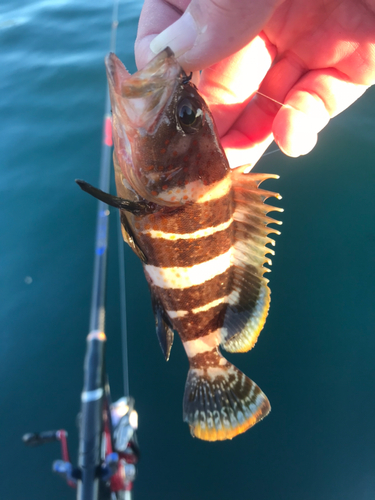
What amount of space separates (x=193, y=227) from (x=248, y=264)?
61 cm

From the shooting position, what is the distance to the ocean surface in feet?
11.1

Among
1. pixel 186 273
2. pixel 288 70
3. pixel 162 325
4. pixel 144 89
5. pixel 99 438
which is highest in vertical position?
pixel 288 70

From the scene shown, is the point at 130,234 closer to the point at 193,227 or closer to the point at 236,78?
the point at 193,227

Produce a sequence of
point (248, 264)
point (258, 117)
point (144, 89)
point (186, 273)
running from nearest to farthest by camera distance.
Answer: point (144, 89) → point (186, 273) → point (248, 264) → point (258, 117)

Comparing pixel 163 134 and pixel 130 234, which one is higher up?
pixel 163 134

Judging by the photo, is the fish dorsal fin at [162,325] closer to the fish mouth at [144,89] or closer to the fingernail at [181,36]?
the fish mouth at [144,89]

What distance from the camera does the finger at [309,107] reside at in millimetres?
2250

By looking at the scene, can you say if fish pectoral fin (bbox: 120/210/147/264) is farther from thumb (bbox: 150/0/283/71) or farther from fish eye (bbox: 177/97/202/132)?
thumb (bbox: 150/0/283/71)

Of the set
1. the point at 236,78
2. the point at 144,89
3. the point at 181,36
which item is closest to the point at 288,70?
the point at 236,78

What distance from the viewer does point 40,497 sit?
3.32m

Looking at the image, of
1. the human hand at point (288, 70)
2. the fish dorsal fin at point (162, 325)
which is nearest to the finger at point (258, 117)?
the human hand at point (288, 70)

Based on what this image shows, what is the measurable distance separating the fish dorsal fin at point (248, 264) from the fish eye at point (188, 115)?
0.41 meters

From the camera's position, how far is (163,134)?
1703mm

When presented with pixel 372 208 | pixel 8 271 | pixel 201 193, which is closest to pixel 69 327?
pixel 8 271
